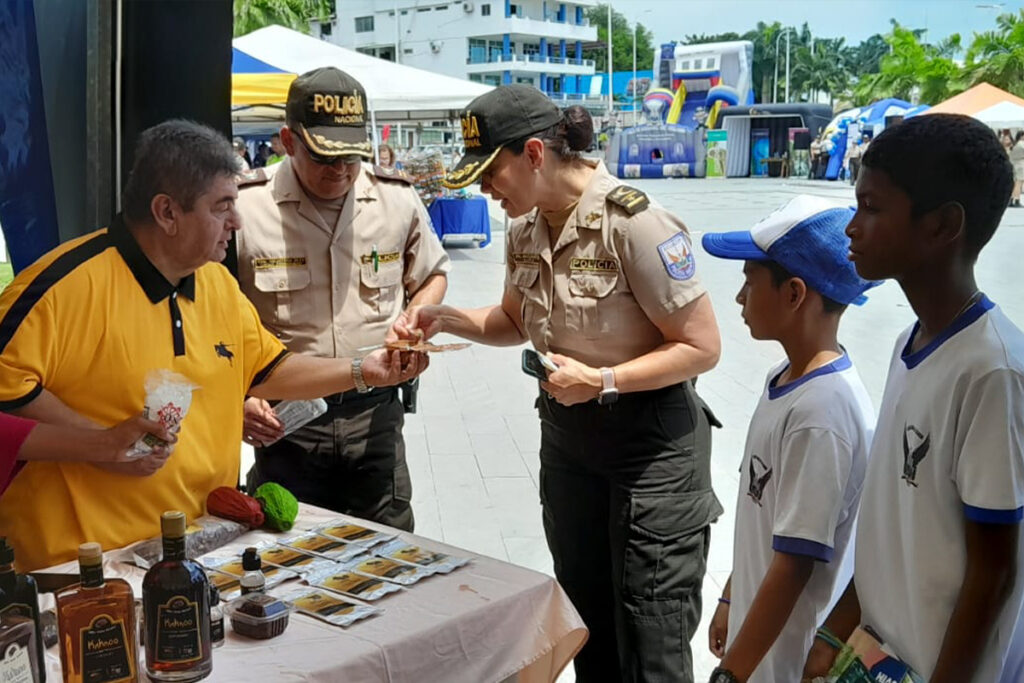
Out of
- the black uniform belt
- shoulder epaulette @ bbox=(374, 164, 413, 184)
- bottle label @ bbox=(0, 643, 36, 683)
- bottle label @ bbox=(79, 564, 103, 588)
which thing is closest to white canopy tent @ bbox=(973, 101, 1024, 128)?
shoulder epaulette @ bbox=(374, 164, 413, 184)

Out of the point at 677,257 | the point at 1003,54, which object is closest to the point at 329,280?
the point at 677,257

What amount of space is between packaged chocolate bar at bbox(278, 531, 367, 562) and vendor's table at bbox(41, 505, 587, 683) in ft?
0.25

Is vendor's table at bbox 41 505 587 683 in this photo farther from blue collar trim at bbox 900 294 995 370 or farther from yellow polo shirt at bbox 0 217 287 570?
blue collar trim at bbox 900 294 995 370

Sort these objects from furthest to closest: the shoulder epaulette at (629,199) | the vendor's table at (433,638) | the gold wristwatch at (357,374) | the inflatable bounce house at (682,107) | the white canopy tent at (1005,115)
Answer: the inflatable bounce house at (682,107)
the white canopy tent at (1005,115)
the gold wristwatch at (357,374)
the shoulder epaulette at (629,199)
the vendor's table at (433,638)

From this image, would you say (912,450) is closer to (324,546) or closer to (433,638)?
(433,638)

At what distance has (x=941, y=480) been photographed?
1499mm

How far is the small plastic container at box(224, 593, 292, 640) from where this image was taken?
1.79 m

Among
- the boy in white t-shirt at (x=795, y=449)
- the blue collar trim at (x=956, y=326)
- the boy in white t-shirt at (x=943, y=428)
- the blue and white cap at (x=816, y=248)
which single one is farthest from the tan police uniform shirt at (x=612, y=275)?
the blue collar trim at (x=956, y=326)

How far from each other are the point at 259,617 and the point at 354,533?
550 mm

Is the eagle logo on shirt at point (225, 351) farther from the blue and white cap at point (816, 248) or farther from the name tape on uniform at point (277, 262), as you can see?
the blue and white cap at point (816, 248)

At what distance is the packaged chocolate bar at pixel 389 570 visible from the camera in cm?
207

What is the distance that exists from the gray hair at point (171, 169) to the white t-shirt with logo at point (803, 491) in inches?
53.6

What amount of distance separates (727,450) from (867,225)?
4.36 meters

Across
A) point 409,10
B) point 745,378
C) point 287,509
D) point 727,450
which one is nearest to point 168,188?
point 287,509
